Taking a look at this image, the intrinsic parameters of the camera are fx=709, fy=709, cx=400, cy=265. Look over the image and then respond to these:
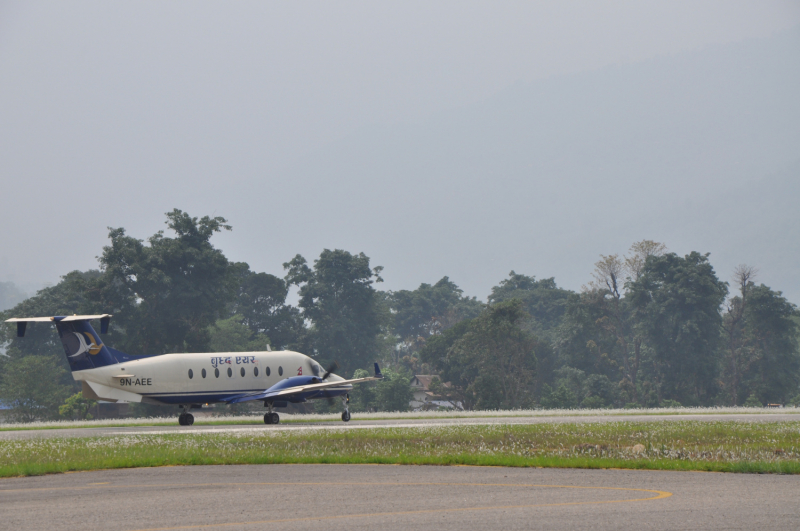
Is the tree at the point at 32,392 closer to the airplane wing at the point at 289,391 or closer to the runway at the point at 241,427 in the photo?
the runway at the point at 241,427

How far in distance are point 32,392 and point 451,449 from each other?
8441 centimetres

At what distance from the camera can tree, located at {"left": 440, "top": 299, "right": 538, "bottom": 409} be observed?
309 feet

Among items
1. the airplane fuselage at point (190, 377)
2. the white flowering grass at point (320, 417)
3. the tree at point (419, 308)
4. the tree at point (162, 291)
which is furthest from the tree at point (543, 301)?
the airplane fuselage at point (190, 377)

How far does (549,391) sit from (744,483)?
8630 cm

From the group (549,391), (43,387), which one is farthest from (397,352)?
(43,387)

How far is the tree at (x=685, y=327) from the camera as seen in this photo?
98438mm

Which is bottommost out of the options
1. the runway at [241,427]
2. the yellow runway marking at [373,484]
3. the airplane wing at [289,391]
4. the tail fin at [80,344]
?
the runway at [241,427]

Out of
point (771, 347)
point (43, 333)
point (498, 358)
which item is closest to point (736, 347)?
point (771, 347)

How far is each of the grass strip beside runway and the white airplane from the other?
32.2 ft

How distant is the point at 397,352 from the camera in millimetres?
188750

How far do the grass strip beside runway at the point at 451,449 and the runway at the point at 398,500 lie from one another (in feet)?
4.66

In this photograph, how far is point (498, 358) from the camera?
97.4 meters

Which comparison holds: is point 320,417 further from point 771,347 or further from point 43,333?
point 771,347

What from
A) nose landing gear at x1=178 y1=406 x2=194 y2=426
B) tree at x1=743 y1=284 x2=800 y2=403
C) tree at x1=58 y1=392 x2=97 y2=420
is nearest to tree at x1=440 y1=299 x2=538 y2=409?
tree at x1=743 y1=284 x2=800 y2=403
